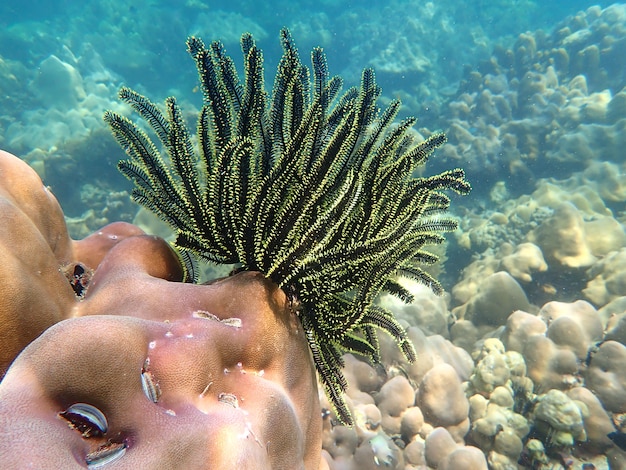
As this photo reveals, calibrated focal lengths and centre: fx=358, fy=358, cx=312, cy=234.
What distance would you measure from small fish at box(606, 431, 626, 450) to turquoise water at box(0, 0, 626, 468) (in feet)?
0.10

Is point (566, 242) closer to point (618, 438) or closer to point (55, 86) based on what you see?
point (618, 438)

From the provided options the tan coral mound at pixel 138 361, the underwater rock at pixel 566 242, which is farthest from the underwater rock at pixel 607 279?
the tan coral mound at pixel 138 361

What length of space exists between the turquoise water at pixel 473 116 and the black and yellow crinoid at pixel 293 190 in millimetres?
5255

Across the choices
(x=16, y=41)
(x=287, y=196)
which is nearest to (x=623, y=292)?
(x=287, y=196)

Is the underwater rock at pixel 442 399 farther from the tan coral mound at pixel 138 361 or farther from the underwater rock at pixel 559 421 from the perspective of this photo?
the tan coral mound at pixel 138 361

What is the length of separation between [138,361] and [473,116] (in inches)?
913

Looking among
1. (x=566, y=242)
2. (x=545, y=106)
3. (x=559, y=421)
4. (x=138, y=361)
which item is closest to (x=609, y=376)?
(x=559, y=421)

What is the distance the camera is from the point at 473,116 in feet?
68.9

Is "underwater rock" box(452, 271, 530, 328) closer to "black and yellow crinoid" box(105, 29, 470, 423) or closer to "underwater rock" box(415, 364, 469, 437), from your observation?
"underwater rock" box(415, 364, 469, 437)

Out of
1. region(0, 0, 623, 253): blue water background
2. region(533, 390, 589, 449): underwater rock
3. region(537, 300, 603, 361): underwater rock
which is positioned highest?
region(0, 0, 623, 253): blue water background

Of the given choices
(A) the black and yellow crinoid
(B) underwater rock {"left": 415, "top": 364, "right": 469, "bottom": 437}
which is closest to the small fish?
(B) underwater rock {"left": 415, "top": 364, "right": 469, "bottom": 437}

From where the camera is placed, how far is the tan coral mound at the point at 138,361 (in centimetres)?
128

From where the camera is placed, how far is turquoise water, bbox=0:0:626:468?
913 cm

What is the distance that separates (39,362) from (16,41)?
132 ft
